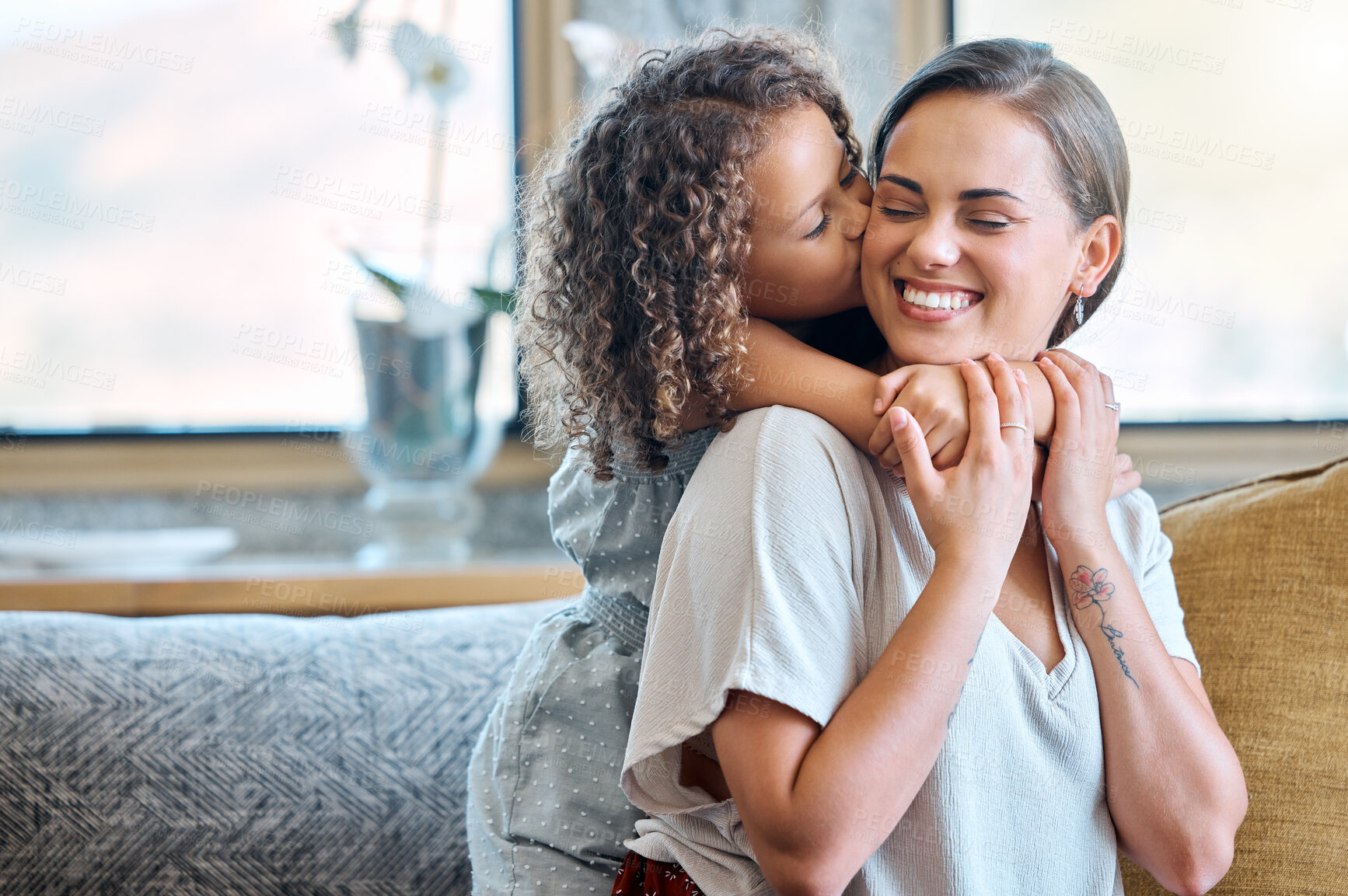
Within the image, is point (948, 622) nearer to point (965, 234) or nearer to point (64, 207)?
point (965, 234)

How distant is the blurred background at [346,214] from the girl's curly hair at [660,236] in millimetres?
1246

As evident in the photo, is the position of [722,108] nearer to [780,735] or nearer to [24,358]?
[780,735]

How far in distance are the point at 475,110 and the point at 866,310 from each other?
1.57 m

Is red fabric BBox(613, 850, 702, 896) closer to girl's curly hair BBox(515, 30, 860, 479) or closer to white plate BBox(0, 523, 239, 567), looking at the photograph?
girl's curly hair BBox(515, 30, 860, 479)

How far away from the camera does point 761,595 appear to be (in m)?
0.71

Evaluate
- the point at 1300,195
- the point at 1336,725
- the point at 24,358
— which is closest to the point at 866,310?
the point at 1336,725

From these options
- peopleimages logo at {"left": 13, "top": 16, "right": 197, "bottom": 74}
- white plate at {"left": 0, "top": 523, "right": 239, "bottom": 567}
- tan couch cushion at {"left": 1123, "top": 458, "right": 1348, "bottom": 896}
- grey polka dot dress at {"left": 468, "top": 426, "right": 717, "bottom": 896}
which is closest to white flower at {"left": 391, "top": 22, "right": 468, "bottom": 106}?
peopleimages logo at {"left": 13, "top": 16, "right": 197, "bottom": 74}

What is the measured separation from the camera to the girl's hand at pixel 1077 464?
2.78ft

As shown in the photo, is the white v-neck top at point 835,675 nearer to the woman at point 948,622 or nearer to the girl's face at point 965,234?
the woman at point 948,622

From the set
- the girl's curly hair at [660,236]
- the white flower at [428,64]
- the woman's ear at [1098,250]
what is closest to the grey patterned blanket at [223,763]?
the girl's curly hair at [660,236]

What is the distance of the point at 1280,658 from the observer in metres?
1.00

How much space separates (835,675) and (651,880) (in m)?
0.28

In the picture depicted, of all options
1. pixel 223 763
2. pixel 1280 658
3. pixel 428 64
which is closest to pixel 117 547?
pixel 223 763

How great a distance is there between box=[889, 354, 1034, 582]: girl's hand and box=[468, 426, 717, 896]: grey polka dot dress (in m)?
0.21
